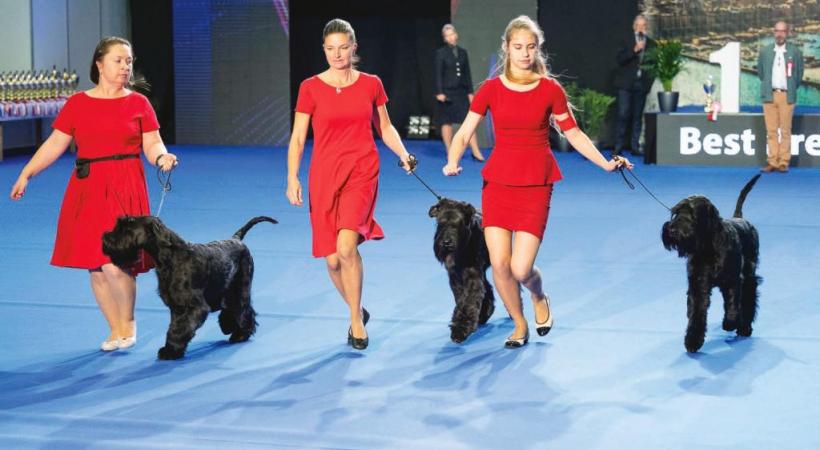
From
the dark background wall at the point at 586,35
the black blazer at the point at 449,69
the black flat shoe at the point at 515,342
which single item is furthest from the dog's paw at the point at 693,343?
the dark background wall at the point at 586,35

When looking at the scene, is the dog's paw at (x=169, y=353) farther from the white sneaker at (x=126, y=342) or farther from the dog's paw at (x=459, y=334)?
the dog's paw at (x=459, y=334)

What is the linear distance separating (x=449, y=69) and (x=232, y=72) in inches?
184

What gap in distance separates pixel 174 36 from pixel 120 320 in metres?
13.3

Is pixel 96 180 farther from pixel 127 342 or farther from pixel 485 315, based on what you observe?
pixel 485 315

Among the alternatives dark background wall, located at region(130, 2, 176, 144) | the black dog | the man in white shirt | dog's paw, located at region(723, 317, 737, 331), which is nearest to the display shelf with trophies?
dark background wall, located at region(130, 2, 176, 144)

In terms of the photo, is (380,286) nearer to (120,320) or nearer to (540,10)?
(120,320)

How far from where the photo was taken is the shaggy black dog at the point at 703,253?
541 cm

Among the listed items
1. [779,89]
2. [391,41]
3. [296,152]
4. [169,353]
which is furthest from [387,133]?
[391,41]

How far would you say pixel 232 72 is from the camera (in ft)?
60.6

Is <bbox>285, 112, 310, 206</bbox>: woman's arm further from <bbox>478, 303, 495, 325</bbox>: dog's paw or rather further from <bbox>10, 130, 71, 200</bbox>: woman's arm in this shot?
<bbox>478, 303, 495, 325</bbox>: dog's paw

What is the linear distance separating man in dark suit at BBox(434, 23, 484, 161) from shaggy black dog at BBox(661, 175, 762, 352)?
9.27 metres

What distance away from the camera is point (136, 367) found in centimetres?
527

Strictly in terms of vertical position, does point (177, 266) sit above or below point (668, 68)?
below

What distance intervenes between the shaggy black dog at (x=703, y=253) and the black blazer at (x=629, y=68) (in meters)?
10.2
